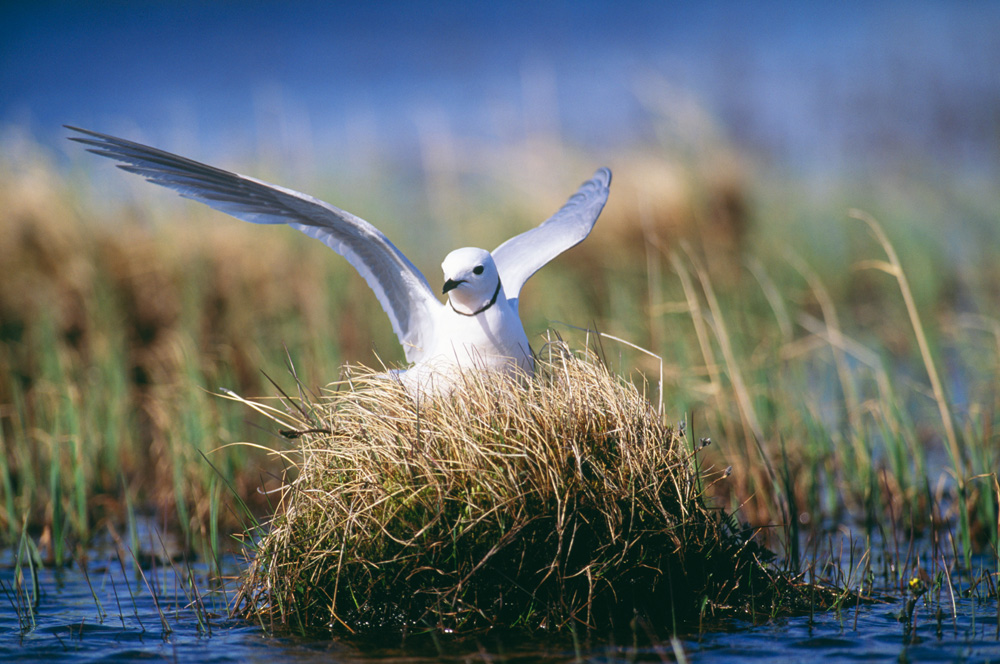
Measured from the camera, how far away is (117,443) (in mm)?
6023

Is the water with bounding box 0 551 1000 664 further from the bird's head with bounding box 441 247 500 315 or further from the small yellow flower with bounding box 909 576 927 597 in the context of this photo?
the bird's head with bounding box 441 247 500 315

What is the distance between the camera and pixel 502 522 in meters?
3.29

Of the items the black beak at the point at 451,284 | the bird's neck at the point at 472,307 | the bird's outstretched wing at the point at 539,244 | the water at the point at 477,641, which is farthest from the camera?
the bird's outstretched wing at the point at 539,244

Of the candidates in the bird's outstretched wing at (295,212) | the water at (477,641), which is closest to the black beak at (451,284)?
the bird's outstretched wing at (295,212)

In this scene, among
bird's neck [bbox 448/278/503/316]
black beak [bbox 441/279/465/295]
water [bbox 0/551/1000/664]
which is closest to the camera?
water [bbox 0/551/1000/664]

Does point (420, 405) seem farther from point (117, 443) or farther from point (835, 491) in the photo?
point (117, 443)

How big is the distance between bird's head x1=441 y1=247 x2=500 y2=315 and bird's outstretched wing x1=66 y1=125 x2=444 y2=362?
1.00ft

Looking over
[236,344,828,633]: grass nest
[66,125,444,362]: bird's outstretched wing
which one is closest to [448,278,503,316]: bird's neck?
Answer: [66,125,444,362]: bird's outstretched wing

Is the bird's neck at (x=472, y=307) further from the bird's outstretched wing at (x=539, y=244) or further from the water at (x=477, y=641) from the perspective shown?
the water at (x=477, y=641)

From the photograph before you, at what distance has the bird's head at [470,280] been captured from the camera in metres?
3.77

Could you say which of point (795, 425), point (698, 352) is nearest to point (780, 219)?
point (698, 352)

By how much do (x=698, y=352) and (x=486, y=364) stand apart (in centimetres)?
423

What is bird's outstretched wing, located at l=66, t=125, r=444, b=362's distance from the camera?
3.97 m

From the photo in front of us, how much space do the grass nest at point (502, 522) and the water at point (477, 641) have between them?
0.32 feet
